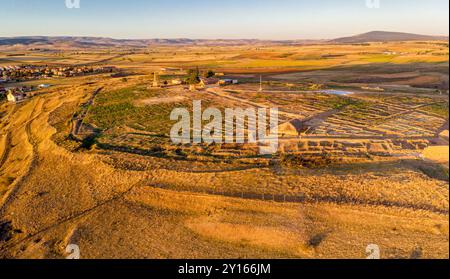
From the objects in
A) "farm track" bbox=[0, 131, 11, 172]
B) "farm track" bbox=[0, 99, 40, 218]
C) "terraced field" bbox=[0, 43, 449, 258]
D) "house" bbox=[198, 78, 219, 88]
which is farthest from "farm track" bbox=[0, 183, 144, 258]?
"house" bbox=[198, 78, 219, 88]

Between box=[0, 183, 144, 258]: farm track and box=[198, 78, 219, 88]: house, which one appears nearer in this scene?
box=[0, 183, 144, 258]: farm track

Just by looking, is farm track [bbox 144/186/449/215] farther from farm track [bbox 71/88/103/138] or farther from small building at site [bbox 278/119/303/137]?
farm track [bbox 71/88/103/138]

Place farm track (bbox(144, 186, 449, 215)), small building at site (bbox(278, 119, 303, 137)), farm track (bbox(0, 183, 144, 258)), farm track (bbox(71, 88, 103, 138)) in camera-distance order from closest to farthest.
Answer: farm track (bbox(0, 183, 144, 258))
farm track (bbox(144, 186, 449, 215))
small building at site (bbox(278, 119, 303, 137))
farm track (bbox(71, 88, 103, 138))

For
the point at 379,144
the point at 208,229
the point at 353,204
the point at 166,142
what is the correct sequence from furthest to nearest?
the point at 166,142
the point at 379,144
the point at 353,204
the point at 208,229

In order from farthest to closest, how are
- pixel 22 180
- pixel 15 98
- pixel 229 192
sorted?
pixel 15 98 < pixel 22 180 < pixel 229 192

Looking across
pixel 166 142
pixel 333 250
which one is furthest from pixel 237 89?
pixel 333 250

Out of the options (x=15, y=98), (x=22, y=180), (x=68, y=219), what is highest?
(x=15, y=98)

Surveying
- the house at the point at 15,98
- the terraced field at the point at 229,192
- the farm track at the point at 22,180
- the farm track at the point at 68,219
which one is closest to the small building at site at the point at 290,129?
the terraced field at the point at 229,192

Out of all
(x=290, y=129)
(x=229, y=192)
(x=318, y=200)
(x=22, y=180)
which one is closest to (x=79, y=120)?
(x=22, y=180)

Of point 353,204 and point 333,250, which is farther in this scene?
point 353,204

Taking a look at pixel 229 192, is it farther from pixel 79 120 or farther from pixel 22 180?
pixel 79 120
